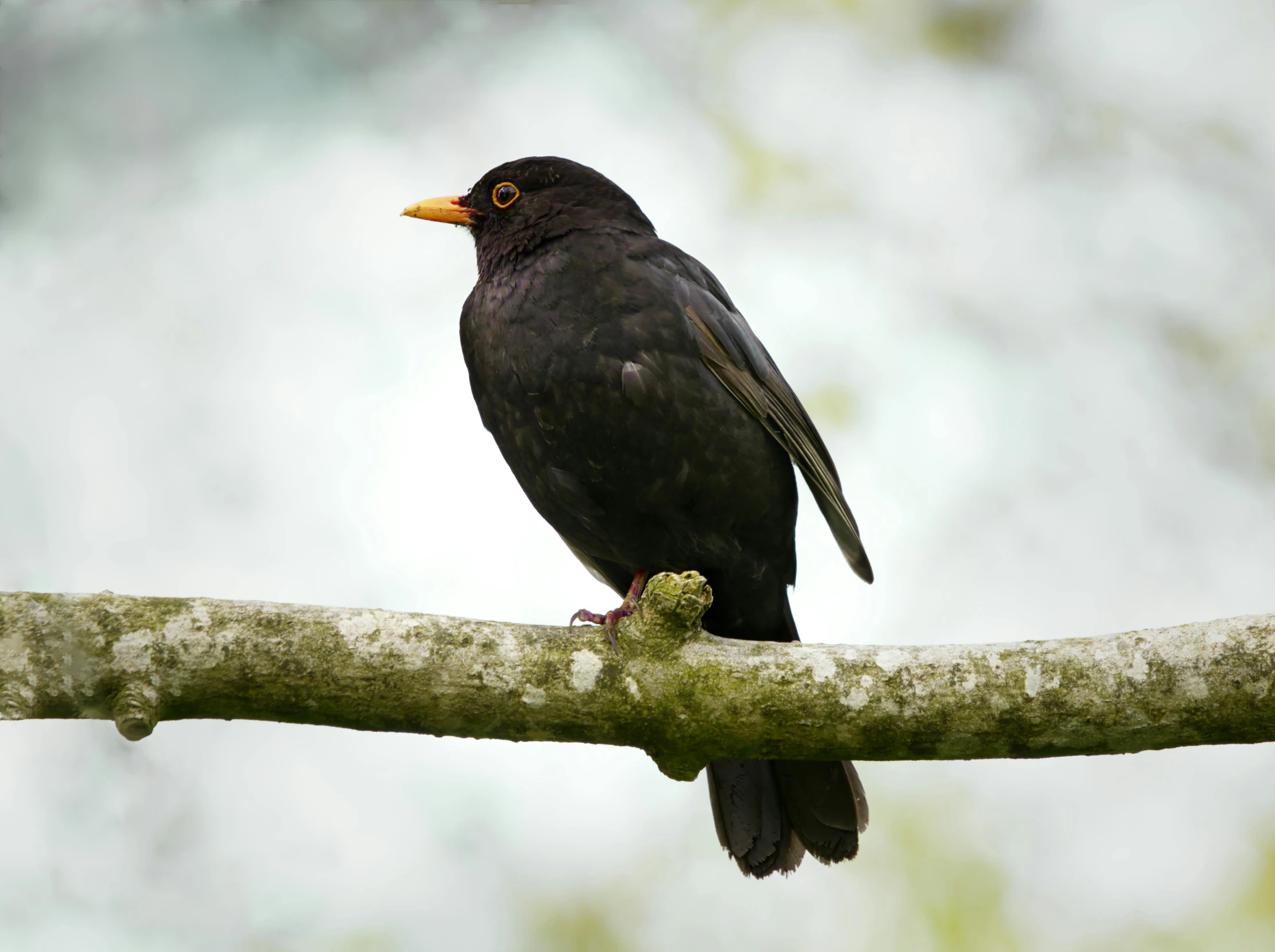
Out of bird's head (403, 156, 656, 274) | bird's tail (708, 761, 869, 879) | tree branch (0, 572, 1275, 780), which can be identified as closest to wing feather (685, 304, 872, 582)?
bird's head (403, 156, 656, 274)

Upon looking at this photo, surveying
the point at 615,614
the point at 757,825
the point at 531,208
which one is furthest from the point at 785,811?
the point at 531,208

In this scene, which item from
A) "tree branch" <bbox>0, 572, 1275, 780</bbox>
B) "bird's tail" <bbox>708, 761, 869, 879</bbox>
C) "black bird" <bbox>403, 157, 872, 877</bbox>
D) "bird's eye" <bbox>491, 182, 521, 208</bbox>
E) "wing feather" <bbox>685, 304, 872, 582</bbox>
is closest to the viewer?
"tree branch" <bbox>0, 572, 1275, 780</bbox>

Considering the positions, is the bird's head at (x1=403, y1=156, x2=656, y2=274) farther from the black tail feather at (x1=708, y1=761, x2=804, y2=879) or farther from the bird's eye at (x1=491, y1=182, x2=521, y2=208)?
the black tail feather at (x1=708, y1=761, x2=804, y2=879)

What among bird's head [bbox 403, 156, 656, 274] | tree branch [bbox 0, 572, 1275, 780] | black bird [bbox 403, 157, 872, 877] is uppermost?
bird's head [bbox 403, 156, 656, 274]

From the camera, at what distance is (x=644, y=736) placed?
9.62ft

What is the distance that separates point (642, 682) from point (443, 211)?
2.42m

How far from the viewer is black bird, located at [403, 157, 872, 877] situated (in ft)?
12.2

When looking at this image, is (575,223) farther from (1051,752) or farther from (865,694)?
(1051,752)

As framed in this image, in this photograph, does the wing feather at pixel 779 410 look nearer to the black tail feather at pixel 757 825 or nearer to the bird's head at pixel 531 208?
the bird's head at pixel 531 208

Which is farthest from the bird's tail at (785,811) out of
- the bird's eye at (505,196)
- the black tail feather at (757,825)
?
the bird's eye at (505,196)

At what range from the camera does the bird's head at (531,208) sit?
422cm

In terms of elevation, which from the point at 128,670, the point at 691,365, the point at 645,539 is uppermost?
the point at 691,365

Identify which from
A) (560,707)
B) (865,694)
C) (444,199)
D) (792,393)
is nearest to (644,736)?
(560,707)

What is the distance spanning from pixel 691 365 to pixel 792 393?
64 centimetres
